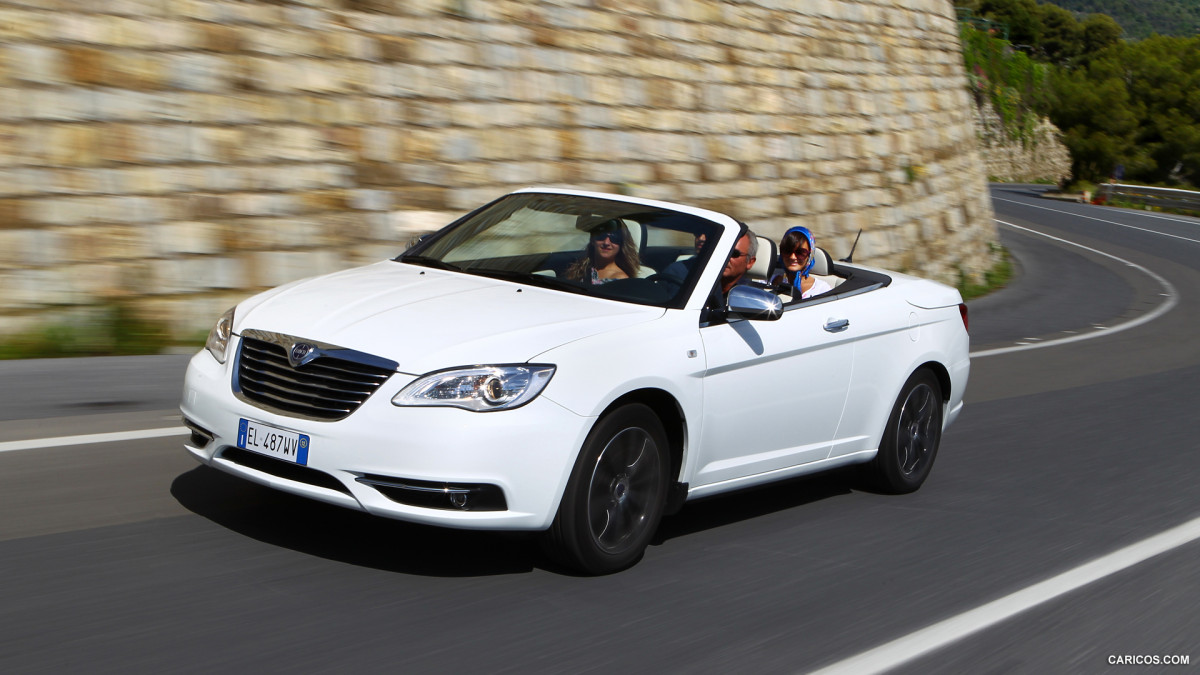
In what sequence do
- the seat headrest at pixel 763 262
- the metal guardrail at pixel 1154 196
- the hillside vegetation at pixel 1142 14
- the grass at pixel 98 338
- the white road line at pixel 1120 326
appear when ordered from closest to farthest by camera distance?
the seat headrest at pixel 763 262, the grass at pixel 98 338, the white road line at pixel 1120 326, the metal guardrail at pixel 1154 196, the hillside vegetation at pixel 1142 14

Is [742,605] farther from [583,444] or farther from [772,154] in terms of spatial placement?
[772,154]

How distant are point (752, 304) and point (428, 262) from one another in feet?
5.21

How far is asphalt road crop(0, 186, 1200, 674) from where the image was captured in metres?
4.39

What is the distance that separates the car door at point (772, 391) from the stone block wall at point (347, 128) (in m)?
5.42

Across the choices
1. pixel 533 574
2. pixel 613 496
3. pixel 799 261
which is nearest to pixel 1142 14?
pixel 799 261

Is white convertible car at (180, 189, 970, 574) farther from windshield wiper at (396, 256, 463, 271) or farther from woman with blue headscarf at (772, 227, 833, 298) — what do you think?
woman with blue headscarf at (772, 227, 833, 298)

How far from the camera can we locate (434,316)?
16.8ft

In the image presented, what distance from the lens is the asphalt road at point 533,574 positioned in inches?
173

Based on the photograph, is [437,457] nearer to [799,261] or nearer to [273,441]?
[273,441]

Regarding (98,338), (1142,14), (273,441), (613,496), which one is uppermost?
(1142,14)

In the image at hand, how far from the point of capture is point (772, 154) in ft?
55.9

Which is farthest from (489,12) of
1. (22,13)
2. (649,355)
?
(649,355)

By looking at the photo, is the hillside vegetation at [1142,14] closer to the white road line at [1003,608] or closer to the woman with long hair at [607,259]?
the white road line at [1003,608]

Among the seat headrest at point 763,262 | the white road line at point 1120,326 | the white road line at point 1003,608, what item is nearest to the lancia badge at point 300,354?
the white road line at point 1003,608
